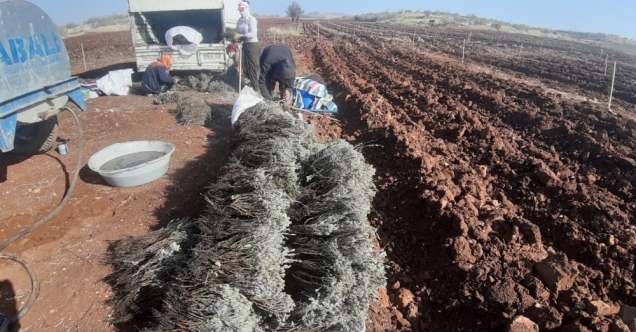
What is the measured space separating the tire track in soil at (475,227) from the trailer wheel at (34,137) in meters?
4.66

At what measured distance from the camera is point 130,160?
511 cm

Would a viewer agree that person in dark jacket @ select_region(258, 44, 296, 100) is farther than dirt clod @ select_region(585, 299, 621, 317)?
Yes

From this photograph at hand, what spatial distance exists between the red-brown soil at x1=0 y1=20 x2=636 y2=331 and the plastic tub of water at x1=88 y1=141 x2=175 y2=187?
0.18 metres

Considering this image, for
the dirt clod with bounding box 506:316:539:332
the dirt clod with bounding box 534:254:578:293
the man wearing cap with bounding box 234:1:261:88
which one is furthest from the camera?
the man wearing cap with bounding box 234:1:261:88

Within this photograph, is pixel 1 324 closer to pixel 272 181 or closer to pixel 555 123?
pixel 272 181

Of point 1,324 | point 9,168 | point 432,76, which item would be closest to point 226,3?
point 432,76

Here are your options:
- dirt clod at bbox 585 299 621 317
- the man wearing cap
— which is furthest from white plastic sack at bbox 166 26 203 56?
dirt clod at bbox 585 299 621 317

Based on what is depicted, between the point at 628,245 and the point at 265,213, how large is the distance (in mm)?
3118

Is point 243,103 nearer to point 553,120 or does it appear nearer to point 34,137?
point 34,137

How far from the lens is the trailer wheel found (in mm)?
5832

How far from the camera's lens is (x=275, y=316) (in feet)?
8.32

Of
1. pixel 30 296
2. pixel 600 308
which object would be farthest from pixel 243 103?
pixel 600 308

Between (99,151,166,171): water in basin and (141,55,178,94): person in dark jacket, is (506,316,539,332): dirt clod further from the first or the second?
(141,55,178,94): person in dark jacket

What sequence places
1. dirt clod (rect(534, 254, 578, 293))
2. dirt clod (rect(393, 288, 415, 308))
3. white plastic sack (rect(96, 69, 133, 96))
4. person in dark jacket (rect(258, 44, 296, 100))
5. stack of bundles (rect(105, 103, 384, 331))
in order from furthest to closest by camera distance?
white plastic sack (rect(96, 69, 133, 96)) → person in dark jacket (rect(258, 44, 296, 100)) → dirt clod (rect(393, 288, 415, 308)) → dirt clod (rect(534, 254, 578, 293)) → stack of bundles (rect(105, 103, 384, 331))
